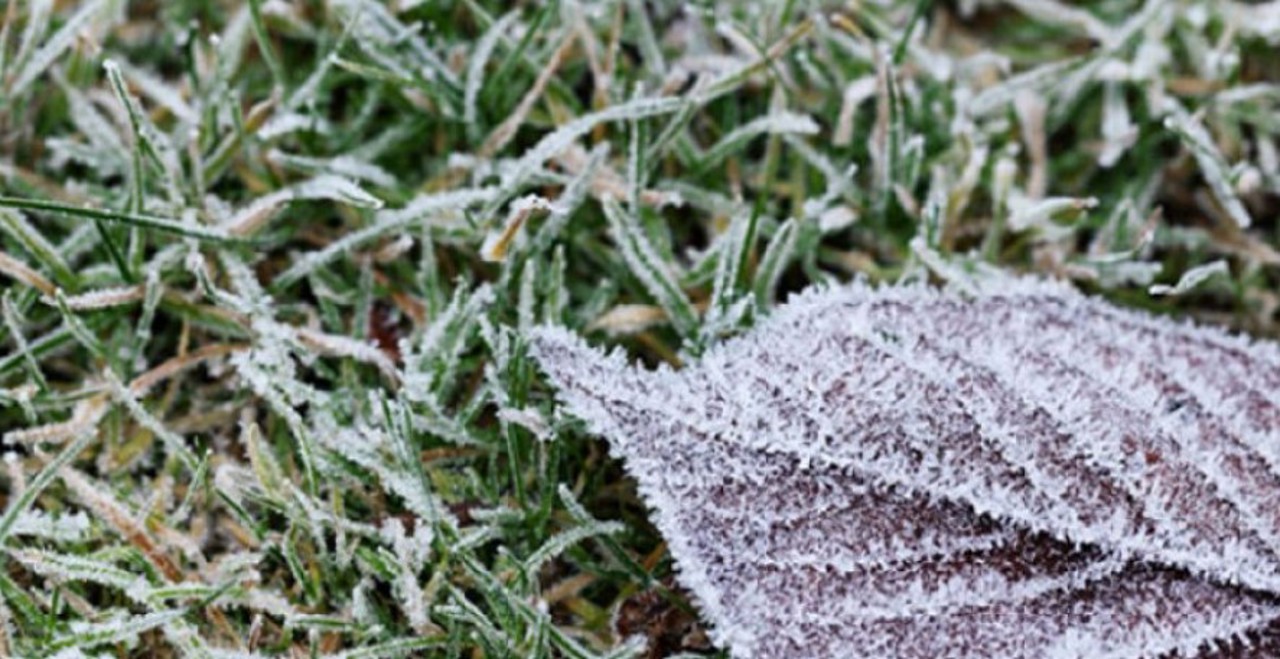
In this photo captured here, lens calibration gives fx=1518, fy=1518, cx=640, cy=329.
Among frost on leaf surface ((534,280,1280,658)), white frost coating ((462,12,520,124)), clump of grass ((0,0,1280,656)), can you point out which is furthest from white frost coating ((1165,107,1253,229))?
white frost coating ((462,12,520,124))

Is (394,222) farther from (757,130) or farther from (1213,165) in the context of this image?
(1213,165)

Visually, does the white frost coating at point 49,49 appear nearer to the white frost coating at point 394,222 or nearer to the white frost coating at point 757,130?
the white frost coating at point 394,222

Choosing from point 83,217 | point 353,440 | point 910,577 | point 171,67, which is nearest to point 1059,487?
point 910,577

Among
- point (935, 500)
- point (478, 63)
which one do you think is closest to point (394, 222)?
point (478, 63)

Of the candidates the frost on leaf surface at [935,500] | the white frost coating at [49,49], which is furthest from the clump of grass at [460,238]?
the frost on leaf surface at [935,500]

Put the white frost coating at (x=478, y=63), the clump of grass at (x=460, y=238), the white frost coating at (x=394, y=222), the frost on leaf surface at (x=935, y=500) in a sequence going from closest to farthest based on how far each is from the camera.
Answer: the frost on leaf surface at (x=935, y=500) → the clump of grass at (x=460, y=238) → the white frost coating at (x=394, y=222) → the white frost coating at (x=478, y=63)

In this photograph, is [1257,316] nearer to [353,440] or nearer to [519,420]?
[519,420]
